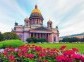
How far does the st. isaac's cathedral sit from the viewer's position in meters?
93.8

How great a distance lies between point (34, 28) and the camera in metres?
94.1

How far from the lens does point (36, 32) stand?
93875 mm

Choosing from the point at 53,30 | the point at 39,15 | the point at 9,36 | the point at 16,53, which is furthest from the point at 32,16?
the point at 16,53

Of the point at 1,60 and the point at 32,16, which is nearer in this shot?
the point at 1,60

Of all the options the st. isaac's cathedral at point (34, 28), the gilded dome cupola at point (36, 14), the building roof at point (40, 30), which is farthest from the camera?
the gilded dome cupola at point (36, 14)

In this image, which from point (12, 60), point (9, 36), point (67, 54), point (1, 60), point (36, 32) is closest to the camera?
point (67, 54)

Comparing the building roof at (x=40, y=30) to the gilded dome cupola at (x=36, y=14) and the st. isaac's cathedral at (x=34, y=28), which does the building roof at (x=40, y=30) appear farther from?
the gilded dome cupola at (x=36, y=14)

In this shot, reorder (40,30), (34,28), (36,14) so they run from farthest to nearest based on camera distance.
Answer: (36,14) < (34,28) < (40,30)

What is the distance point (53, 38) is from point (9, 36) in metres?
31.3

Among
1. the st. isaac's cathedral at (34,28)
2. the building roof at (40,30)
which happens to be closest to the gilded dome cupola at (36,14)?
the st. isaac's cathedral at (34,28)

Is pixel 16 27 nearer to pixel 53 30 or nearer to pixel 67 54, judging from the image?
pixel 53 30

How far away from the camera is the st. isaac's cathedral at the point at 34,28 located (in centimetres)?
9377

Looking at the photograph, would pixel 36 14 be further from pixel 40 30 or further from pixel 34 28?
pixel 40 30

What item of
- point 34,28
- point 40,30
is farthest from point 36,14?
point 40,30
